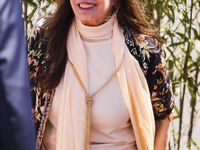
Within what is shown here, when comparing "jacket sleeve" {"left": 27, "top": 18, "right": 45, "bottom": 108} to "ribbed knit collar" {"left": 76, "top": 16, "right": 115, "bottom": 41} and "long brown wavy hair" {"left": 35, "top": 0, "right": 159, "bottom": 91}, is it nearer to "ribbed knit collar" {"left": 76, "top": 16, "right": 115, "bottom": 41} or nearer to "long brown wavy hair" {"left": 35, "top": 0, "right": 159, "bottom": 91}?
"long brown wavy hair" {"left": 35, "top": 0, "right": 159, "bottom": 91}

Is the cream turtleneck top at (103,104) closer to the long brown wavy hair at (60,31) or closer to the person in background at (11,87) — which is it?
the long brown wavy hair at (60,31)

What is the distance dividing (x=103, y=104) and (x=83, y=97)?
0.08 meters

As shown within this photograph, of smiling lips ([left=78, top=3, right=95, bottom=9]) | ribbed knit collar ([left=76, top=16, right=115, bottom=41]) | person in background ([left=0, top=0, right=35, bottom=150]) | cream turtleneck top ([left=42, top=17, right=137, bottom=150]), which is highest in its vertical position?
person in background ([left=0, top=0, right=35, bottom=150])

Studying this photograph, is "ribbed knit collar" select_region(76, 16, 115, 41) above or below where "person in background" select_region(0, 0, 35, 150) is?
below

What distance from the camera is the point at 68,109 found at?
1598 mm

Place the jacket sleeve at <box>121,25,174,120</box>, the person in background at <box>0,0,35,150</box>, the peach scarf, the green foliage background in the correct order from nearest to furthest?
the person in background at <box>0,0,35,150</box> < the peach scarf < the jacket sleeve at <box>121,25,174,120</box> < the green foliage background

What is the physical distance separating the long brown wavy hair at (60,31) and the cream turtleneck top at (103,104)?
0.07 metres

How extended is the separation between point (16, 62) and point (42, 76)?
1.05 metres

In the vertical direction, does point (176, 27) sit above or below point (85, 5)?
below

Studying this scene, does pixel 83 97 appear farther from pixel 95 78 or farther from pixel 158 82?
pixel 158 82

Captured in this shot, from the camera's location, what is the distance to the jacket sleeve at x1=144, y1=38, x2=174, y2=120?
1.73 meters

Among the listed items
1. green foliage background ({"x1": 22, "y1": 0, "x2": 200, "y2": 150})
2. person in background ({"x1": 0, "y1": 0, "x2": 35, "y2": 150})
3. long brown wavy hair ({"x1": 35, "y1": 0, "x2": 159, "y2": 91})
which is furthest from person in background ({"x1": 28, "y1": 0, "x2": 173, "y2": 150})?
person in background ({"x1": 0, "y1": 0, "x2": 35, "y2": 150})

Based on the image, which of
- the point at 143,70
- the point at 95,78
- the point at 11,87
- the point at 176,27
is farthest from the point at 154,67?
the point at 11,87

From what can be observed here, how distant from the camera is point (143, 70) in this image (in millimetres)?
1710
